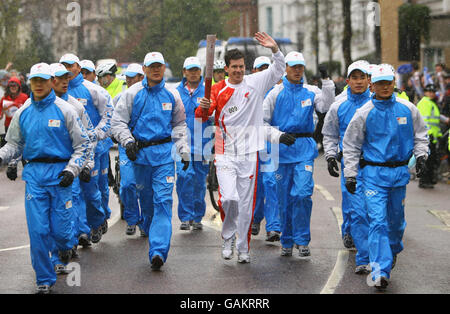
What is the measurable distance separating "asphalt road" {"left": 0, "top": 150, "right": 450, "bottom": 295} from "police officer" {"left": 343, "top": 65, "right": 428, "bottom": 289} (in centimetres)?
59

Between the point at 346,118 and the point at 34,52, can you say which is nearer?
the point at 346,118

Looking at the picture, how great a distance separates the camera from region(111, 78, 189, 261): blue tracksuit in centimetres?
891

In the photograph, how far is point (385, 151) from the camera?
7.87 m

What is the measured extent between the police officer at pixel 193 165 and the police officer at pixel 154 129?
6.00 feet

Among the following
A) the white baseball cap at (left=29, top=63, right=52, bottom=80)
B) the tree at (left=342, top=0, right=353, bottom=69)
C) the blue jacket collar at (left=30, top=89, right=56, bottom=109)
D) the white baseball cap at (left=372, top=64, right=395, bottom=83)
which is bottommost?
the blue jacket collar at (left=30, top=89, right=56, bottom=109)

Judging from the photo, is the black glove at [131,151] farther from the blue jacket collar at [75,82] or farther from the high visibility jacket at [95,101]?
the blue jacket collar at [75,82]

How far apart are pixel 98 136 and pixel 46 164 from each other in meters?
2.44

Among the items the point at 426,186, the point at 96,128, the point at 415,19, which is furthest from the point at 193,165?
the point at 415,19

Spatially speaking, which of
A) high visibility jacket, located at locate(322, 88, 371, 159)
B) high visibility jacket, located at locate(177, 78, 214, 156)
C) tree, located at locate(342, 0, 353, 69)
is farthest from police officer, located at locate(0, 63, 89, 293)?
tree, located at locate(342, 0, 353, 69)

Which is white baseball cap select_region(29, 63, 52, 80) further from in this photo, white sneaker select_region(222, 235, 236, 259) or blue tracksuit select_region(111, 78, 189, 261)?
white sneaker select_region(222, 235, 236, 259)

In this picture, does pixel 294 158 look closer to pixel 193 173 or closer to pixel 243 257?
pixel 243 257

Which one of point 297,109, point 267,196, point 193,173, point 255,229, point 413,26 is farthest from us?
point 413,26

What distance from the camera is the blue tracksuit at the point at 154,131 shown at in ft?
29.2
